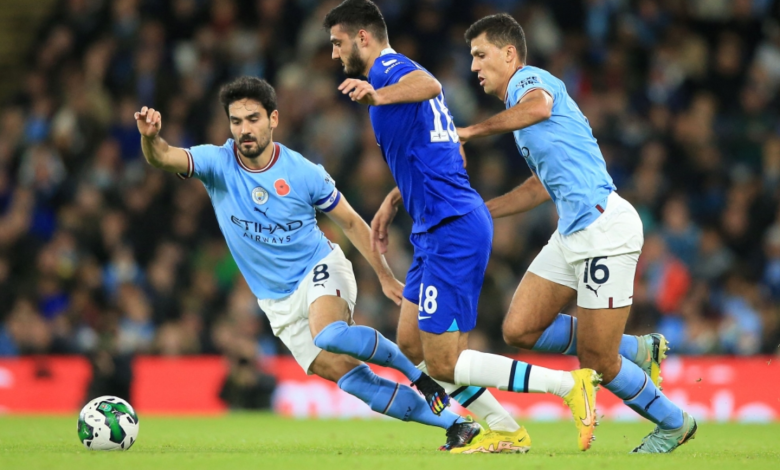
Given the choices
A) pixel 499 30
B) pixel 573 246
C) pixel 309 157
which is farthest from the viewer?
pixel 309 157

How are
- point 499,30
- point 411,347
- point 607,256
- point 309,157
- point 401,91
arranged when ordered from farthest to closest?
point 309,157 < point 411,347 < point 499,30 < point 607,256 < point 401,91

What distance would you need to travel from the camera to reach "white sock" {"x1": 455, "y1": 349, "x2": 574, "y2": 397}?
6105 mm

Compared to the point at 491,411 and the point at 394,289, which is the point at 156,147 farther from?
the point at 491,411

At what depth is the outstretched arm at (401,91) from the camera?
5.81 metres

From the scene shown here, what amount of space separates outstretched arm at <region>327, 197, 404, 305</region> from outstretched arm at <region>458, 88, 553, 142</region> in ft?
3.98

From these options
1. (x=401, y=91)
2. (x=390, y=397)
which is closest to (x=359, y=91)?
(x=401, y=91)

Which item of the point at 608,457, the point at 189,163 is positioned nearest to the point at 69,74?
the point at 189,163

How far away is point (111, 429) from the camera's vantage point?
655 cm

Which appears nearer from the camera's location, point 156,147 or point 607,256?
point 607,256

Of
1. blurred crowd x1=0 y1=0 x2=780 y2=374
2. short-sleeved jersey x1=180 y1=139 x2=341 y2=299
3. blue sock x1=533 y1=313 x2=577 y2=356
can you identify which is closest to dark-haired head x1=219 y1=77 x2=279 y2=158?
short-sleeved jersey x1=180 y1=139 x2=341 y2=299

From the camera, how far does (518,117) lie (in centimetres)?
622

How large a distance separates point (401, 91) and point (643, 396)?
2432mm

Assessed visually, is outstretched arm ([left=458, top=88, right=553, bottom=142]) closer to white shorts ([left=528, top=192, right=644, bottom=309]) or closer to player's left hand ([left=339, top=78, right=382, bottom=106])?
player's left hand ([left=339, top=78, right=382, bottom=106])

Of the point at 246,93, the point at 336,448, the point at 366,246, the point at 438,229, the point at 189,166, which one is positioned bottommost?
the point at 336,448
